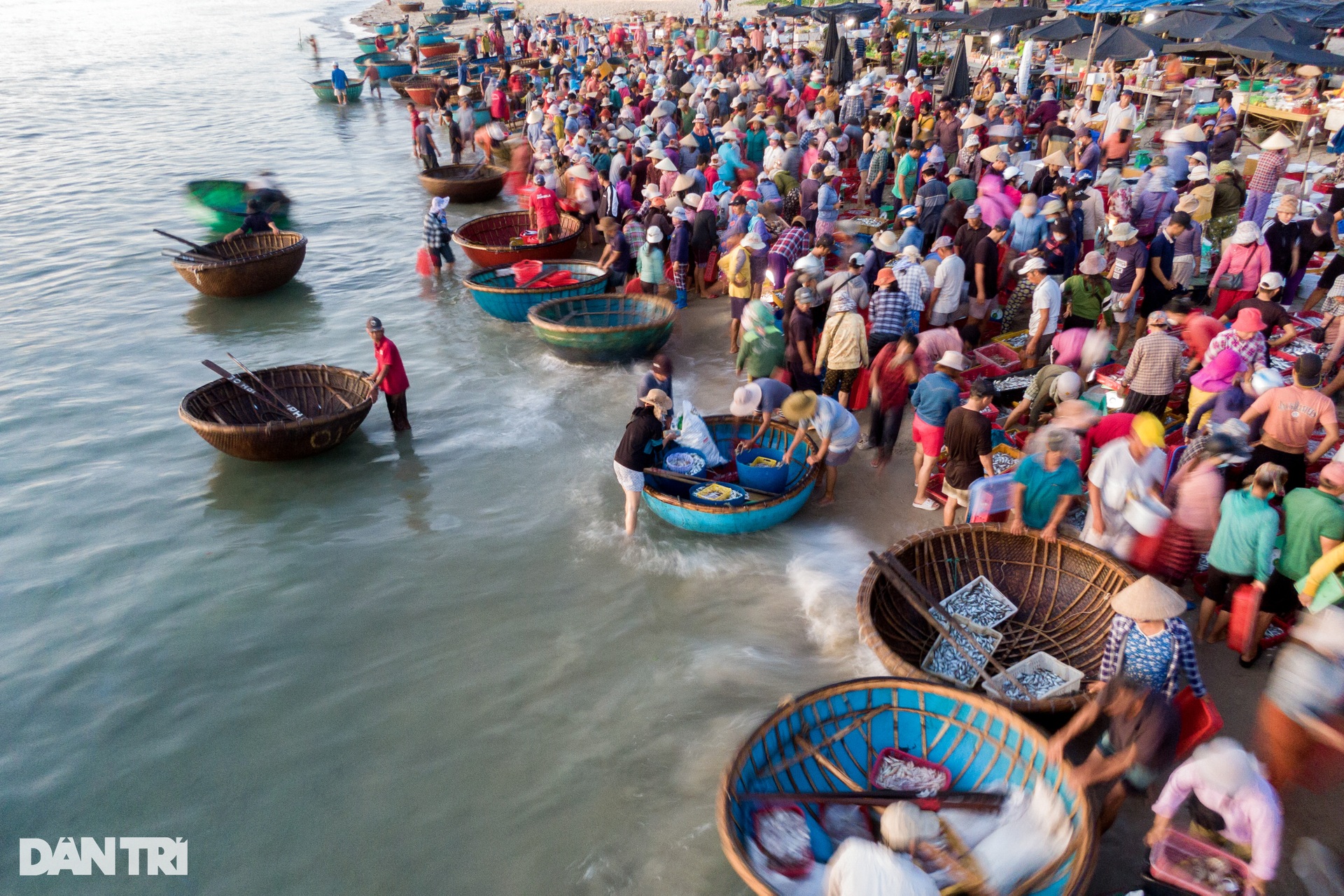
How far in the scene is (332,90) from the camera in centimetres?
3916

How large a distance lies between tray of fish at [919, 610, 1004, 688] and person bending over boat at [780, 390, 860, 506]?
2.24m

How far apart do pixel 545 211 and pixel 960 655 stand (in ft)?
40.0

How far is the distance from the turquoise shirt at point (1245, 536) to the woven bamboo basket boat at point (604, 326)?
8011 mm

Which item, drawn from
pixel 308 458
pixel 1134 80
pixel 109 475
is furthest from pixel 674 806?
pixel 1134 80

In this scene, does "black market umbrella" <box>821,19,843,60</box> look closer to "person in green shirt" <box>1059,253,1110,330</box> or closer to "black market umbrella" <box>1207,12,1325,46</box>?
"black market umbrella" <box>1207,12,1325,46</box>

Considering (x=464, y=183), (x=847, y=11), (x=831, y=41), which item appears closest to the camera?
(x=464, y=183)

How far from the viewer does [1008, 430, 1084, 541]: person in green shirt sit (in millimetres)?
6812

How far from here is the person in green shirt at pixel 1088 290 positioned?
9.60 meters

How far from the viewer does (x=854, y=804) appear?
17.7 ft

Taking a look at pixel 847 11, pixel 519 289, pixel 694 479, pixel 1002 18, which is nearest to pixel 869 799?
pixel 694 479

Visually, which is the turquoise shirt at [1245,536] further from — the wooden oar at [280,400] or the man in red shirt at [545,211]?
the man in red shirt at [545,211]

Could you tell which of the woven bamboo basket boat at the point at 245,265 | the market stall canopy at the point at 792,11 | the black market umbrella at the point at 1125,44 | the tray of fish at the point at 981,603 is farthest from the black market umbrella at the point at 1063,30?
the woven bamboo basket boat at the point at 245,265

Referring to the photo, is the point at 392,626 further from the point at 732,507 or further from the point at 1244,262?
the point at 1244,262

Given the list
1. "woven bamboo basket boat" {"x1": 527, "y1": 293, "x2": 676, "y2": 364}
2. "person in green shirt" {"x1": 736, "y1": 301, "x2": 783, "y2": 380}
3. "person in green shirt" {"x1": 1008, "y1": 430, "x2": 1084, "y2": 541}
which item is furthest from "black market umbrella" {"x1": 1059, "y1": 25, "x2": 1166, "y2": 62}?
"person in green shirt" {"x1": 1008, "y1": 430, "x2": 1084, "y2": 541}
